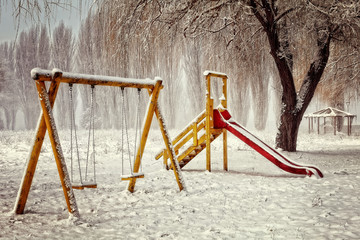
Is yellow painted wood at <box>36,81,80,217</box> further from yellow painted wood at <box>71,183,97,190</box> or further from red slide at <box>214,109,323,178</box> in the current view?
red slide at <box>214,109,323,178</box>

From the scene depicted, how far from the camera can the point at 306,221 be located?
3.02 metres

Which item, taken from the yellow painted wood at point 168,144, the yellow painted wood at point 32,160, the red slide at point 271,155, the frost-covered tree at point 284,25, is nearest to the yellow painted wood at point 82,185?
the yellow painted wood at point 32,160

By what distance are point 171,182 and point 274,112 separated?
47.1 feet

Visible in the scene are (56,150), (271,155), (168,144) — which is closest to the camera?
(56,150)

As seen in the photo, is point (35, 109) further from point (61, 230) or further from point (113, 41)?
point (61, 230)

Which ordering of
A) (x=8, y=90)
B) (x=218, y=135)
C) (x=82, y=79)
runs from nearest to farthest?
(x=82, y=79), (x=218, y=135), (x=8, y=90)

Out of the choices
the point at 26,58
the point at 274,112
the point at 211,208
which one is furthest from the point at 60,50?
the point at 211,208

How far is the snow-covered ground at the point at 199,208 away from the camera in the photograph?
2814mm

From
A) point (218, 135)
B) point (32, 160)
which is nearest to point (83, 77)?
point (32, 160)

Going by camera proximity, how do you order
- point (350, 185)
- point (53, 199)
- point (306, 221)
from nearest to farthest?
point (306, 221) < point (53, 199) < point (350, 185)

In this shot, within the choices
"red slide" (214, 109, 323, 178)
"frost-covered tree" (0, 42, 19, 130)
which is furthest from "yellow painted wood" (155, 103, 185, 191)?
"frost-covered tree" (0, 42, 19, 130)

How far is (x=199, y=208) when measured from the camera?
141 inches

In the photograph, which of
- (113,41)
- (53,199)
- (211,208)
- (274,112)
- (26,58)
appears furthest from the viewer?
(26,58)

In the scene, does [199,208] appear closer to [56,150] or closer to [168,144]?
[168,144]
